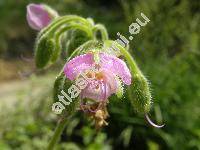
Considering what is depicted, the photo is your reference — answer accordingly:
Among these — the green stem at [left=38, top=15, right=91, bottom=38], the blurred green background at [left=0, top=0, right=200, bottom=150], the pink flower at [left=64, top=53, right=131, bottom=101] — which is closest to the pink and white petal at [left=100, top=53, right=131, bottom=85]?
the pink flower at [left=64, top=53, right=131, bottom=101]

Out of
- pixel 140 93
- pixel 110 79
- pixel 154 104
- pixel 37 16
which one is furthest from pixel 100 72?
pixel 154 104

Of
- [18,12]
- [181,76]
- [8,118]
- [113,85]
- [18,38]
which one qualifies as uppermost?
[18,12]

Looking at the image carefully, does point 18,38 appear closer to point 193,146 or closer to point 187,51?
point 187,51

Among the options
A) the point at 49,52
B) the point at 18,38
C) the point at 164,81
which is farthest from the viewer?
the point at 18,38

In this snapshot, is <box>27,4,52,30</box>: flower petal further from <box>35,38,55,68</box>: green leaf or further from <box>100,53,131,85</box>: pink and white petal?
<box>100,53,131,85</box>: pink and white petal

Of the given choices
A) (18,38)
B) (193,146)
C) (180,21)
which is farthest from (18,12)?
(193,146)

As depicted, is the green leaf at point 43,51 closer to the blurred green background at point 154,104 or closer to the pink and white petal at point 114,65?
the pink and white petal at point 114,65
